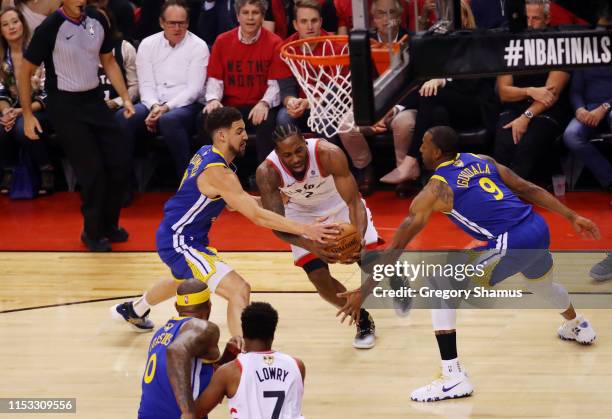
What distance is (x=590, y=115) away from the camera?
944 centimetres

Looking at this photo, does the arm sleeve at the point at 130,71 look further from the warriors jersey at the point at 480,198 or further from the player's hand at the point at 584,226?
the player's hand at the point at 584,226

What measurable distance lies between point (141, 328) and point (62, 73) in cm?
262

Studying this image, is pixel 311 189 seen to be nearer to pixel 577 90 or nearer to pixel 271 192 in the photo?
pixel 271 192

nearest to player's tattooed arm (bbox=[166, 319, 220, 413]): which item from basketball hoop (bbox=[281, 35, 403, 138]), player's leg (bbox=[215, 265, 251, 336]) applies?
player's leg (bbox=[215, 265, 251, 336])

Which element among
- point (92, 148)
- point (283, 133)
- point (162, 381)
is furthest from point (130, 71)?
point (162, 381)

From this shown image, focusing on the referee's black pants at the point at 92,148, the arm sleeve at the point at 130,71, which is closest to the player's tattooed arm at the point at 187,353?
the referee's black pants at the point at 92,148

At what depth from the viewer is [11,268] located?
870 cm

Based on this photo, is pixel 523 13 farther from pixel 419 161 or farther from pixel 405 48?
pixel 419 161

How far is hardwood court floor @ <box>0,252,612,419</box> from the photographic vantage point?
6.02m

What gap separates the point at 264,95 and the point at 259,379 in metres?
5.56

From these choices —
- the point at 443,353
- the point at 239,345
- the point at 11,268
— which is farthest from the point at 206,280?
the point at 11,268

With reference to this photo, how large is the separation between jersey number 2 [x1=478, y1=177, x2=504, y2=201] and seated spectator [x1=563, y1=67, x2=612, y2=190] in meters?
3.22

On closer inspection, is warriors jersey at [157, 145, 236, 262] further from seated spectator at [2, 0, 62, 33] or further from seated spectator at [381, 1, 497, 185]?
seated spectator at [2, 0, 62, 33]

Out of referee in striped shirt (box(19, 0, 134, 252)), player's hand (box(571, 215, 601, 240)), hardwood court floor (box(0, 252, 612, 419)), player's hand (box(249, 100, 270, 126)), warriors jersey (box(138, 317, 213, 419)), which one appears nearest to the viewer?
warriors jersey (box(138, 317, 213, 419))
